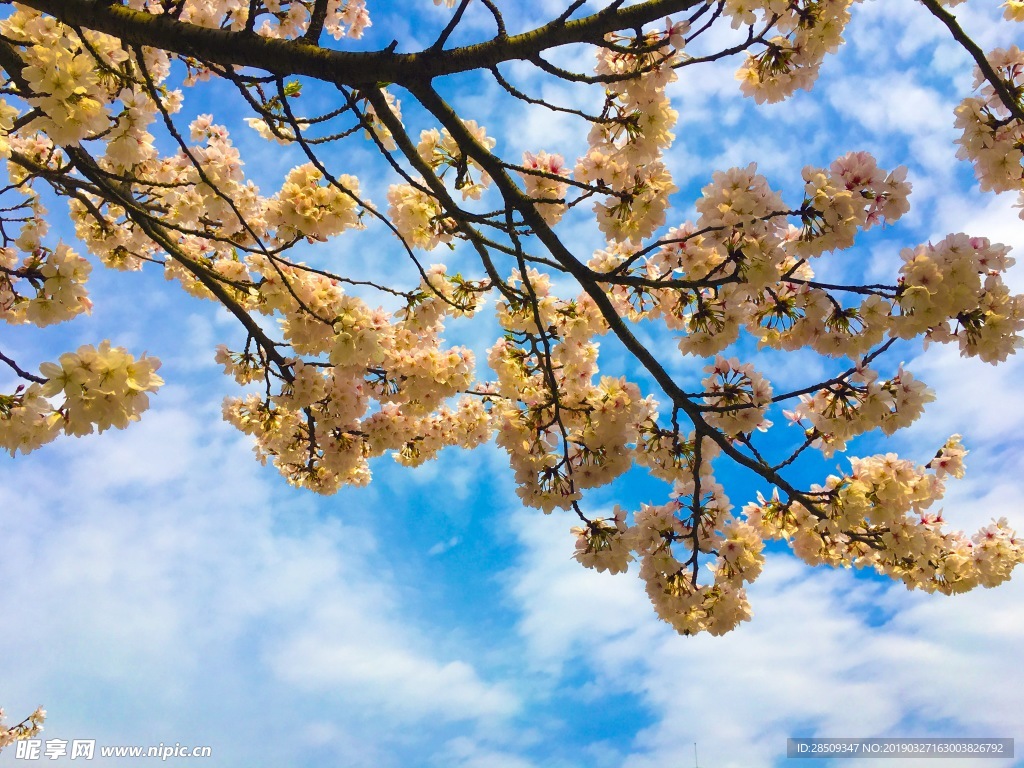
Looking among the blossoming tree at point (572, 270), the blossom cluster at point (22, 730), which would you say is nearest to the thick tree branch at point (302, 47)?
the blossoming tree at point (572, 270)

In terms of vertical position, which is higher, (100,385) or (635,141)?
(635,141)

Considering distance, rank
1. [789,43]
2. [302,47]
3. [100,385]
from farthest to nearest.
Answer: [789,43] → [302,47] → [100,385]

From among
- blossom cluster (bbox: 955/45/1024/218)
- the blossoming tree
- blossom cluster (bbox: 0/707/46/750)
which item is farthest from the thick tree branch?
blossom cluster (bbox: 0/707/46/750)

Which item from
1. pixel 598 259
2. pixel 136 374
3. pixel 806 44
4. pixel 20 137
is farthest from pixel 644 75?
pixel 20 137

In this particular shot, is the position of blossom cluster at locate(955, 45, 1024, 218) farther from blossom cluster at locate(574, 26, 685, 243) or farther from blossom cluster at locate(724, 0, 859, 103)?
blossom cluster at locate(574, 26, 685, 243)

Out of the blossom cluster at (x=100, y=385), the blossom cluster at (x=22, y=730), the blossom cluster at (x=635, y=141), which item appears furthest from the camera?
the blossom cluster at (x=22, y=730)

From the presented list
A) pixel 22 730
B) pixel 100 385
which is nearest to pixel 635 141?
pixel 100 385

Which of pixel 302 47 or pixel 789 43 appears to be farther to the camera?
pixel 789 43

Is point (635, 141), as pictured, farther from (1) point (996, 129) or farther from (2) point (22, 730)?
(2) point (22, 730)

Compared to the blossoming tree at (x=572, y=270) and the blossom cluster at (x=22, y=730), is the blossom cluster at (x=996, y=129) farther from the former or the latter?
the blossom cluster at (x=22, y=730)

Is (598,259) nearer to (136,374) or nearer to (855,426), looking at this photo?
(855,426)

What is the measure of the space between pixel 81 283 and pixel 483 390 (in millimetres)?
4149

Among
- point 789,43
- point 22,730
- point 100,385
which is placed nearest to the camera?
point 100,385

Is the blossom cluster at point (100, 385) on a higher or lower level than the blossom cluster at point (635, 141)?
lower
